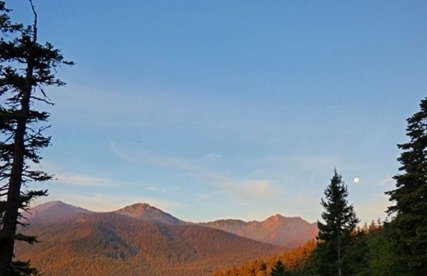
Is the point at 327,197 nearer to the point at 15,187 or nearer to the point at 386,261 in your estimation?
the point at 386,261

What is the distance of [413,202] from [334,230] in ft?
31.9

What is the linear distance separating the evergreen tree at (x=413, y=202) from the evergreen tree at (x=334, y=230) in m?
6.28

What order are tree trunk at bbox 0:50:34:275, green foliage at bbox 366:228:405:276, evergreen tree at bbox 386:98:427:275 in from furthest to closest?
green foliage at bbox 366:228:405:276 < evergreen tree at bbox 386:98:427:275 < tree trunk at bbox 0:50:34:275

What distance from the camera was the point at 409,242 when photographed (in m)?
22.6

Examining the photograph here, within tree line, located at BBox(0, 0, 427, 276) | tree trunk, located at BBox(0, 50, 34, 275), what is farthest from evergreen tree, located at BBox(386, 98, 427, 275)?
tree trunk, located at BBox(0, 50, 34, 275)

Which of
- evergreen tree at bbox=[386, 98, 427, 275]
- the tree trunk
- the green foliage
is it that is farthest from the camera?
the green foliage

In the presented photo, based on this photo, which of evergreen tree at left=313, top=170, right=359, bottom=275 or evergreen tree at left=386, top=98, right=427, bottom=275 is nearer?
evergreen tree at left=386, top=98, right=427, bottom=275

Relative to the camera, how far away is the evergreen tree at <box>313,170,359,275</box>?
31.4m

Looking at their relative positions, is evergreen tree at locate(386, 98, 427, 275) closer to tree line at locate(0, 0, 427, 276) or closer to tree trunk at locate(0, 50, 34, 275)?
tree line at locate(0, 0, 427, 276)

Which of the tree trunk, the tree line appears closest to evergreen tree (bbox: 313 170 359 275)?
the tree line

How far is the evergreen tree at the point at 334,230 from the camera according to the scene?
103ft

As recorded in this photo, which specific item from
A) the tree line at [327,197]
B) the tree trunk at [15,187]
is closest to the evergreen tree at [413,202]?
the tree line at [327,197]

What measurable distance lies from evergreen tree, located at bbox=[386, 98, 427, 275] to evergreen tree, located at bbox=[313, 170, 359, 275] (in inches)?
247

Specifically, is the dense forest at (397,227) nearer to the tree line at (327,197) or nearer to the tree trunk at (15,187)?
the tree line at (327,197)
